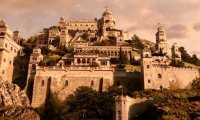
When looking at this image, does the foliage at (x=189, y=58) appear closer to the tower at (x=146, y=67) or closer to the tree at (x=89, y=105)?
the tower at (x=146, y=67)

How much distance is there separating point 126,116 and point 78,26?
7613 cm

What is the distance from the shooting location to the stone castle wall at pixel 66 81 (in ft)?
236

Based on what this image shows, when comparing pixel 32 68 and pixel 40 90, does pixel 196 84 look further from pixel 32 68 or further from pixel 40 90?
pixel 32 68

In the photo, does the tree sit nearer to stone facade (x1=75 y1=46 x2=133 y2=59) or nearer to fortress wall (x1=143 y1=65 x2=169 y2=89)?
fortress wall (x1=143 y1=65 x2=169 y2=89)

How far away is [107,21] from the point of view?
12225cm

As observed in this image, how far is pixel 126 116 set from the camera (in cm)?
5284

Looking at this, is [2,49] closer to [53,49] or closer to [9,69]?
[9,69]

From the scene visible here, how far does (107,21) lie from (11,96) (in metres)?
60.5

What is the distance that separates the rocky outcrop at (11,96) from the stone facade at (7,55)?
21.4 feet

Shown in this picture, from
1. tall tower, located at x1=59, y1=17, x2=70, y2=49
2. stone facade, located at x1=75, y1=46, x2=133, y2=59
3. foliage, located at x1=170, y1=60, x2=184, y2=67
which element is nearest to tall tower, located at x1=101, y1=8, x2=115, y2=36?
tall tower, located at x1=59, y1=17, x2=70, y2=49

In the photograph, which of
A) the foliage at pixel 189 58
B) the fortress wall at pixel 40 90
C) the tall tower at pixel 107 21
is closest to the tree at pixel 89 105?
the fortress wall at pixel 40 90

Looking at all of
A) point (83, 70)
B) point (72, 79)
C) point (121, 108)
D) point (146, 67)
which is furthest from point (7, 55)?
point (121, 108)

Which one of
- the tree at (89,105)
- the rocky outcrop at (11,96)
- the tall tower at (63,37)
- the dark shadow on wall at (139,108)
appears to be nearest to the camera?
the dark shadow on wall at (139,108)

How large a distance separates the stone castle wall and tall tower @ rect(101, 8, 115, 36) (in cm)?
4488
